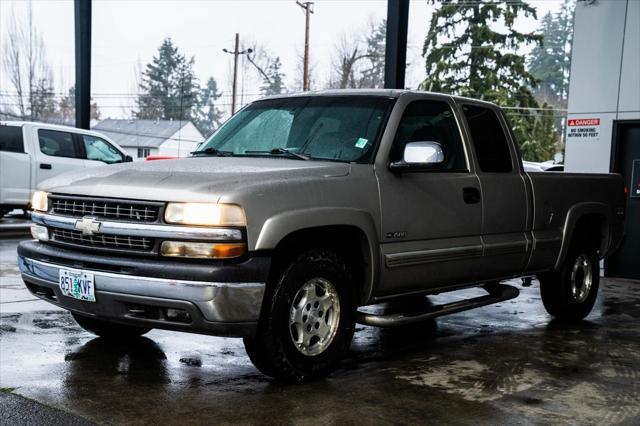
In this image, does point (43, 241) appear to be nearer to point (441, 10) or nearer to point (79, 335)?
point (79, 335)

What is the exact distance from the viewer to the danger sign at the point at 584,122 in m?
11.0

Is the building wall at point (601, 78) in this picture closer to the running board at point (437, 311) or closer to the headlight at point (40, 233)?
the running board at point (437, 311)

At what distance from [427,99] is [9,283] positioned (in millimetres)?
5065

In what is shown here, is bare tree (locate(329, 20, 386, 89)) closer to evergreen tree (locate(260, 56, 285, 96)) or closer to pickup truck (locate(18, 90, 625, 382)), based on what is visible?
evergreen tree (locate(260, 56, 285, 96))

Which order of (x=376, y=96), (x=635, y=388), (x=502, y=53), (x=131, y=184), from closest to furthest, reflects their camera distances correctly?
(x=131, y=184) → (x=635, y=388) → (x=376, y=96) → (x=502, y=53)

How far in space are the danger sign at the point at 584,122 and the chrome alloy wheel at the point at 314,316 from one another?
7437 millimetres

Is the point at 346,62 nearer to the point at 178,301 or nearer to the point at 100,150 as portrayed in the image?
the point at 100,150

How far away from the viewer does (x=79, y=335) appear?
5.86 metres

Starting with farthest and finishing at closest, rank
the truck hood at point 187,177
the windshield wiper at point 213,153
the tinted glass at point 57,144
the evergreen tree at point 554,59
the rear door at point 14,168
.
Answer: the evergreen tree at point 554,59, the tinted glass at point 57,144, the rear door at point 14,168, the windshield wiper at point 213,153, the truck hood at point 187,177

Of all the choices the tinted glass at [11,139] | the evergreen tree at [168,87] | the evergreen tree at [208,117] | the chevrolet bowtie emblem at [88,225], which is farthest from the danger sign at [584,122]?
the evergreen tree at [168,87]

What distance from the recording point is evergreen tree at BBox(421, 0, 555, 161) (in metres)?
43.4

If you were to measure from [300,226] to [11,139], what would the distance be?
36.4ft

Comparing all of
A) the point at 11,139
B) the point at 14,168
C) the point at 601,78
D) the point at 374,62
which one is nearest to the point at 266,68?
the point at 374,62

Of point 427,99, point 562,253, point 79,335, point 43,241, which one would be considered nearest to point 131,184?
point 43,241
